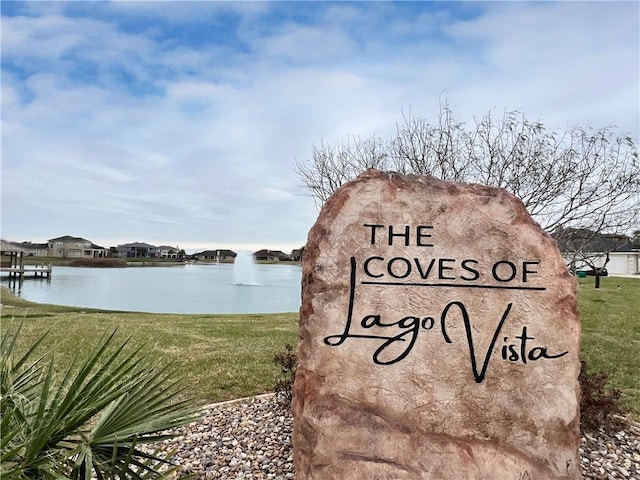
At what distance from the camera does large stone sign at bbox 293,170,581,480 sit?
3348 millimetres

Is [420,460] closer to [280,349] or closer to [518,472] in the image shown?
[518,472]

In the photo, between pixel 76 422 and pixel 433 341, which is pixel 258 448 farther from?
pixel 76 422

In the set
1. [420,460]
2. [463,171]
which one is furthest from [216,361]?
[420,460]

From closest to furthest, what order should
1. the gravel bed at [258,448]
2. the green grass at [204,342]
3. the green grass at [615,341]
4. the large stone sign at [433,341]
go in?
the large stone sign at [433,341] < the gravel bed at [258,448] < the green grass at [204,342] < the green grass at [615,341]

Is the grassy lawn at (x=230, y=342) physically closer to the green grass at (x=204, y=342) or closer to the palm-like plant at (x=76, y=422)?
the green grass at (x=204, y=342)

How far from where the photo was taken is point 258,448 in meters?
4.61

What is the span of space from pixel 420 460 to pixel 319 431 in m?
0.70

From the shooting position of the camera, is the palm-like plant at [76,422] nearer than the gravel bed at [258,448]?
Yes

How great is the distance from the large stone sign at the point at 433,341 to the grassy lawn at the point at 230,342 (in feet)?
6.60

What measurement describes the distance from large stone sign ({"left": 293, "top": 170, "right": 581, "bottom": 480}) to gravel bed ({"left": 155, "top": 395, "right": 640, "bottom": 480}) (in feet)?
3.31

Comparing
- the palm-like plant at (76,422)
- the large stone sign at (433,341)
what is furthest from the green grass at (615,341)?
the palm-like plant at (76,422)

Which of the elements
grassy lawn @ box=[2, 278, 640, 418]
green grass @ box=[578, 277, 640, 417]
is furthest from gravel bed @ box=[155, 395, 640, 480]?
green grass @ box=[578, 277, 640, 417]

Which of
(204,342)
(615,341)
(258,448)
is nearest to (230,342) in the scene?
(204,342)

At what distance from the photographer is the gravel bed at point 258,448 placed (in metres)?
4.20
